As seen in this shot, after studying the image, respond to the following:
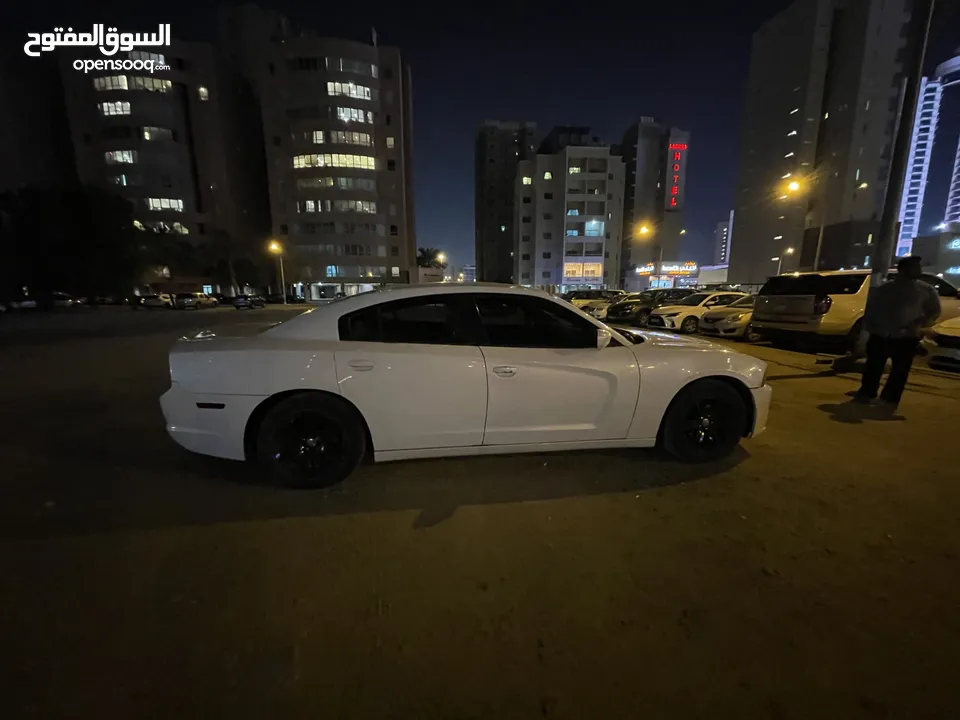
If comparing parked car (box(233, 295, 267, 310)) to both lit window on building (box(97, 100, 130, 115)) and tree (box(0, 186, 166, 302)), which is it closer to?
tree (box(0, 186, 166, 302))

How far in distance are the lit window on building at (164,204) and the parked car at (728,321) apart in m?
77.4

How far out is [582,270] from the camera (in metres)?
62.3

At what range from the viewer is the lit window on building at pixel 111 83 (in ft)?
205

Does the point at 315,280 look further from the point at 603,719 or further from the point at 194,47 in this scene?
the point at 603,719

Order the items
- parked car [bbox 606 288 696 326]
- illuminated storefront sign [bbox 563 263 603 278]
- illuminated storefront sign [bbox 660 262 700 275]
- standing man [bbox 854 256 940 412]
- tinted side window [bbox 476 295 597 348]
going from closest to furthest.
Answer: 1. tinted side window [bbox 476 295 597 348]
2. standing man [bbox 854 256 940 412]
3. parked car [bbox 606 288 696 326]
4. illuminated storefront sign [bbox 563 263 603 278]
5. illuminated storefront sign [bbox 660 262 700 275]

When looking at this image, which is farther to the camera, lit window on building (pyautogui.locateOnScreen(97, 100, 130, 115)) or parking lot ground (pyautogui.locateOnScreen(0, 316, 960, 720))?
lit window on building (pyautogui.locateOnScreen(97, 100, 130, 115))

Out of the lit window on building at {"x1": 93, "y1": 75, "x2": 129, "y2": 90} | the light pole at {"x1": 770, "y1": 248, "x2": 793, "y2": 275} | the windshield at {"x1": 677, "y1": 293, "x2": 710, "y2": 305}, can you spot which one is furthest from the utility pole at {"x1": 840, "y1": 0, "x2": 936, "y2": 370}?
the lit window on building at {"x1": 93, "y1": 75, "x2": 129, "y2": 90}

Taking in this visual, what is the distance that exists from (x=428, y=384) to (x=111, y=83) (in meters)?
89.4

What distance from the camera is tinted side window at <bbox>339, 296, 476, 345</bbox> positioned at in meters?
3.27

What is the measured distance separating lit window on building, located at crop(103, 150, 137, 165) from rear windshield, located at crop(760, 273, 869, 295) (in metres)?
82.8

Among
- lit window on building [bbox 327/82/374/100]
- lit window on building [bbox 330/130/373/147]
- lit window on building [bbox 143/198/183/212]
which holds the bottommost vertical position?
lit window on building [bbox 143/198/183/212]

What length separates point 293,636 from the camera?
1886 millimetres

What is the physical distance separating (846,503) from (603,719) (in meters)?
2.58

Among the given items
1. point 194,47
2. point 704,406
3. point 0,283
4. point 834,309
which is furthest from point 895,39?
point 194,47
